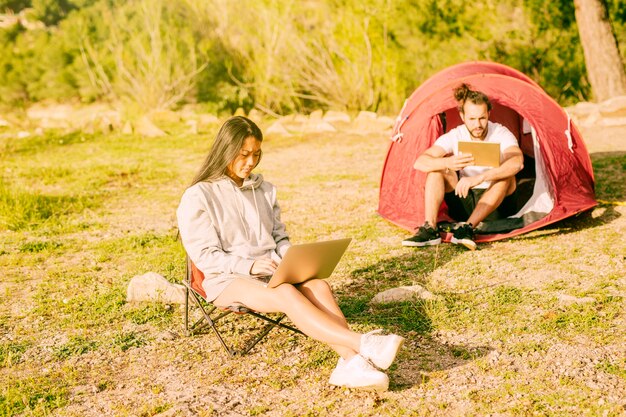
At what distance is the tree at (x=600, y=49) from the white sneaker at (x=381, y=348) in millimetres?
9619

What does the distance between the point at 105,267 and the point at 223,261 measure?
209 cm

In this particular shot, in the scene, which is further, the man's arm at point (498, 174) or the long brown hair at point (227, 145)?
the man's arm at point (498, 174)

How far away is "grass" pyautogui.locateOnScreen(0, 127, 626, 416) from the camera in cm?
318

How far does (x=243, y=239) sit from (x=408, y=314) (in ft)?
3.61

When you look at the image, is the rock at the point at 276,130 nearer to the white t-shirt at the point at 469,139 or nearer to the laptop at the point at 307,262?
the white t-shirt at the point at 469,139

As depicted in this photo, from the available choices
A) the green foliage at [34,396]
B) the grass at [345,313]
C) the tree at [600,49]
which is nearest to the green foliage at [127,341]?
the grass at [345,313]

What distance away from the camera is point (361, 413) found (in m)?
3.03

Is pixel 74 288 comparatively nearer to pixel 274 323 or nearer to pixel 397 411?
pixel 274 323

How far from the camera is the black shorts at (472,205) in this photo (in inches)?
228

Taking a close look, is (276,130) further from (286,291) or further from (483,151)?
(286,291)

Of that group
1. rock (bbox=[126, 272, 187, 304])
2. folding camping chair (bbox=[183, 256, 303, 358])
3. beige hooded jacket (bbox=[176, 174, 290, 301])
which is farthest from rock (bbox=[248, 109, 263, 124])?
beige hooded jacket (bbox=[176, 174, 290, 301])

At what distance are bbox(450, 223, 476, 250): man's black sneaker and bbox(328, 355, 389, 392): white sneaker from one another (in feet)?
7.85

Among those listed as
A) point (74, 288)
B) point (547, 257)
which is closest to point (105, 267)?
point (74, 288)

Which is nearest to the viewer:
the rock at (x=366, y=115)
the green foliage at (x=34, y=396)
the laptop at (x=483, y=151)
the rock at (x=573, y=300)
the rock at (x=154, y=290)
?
the green foliage at (x=34, y=396)
